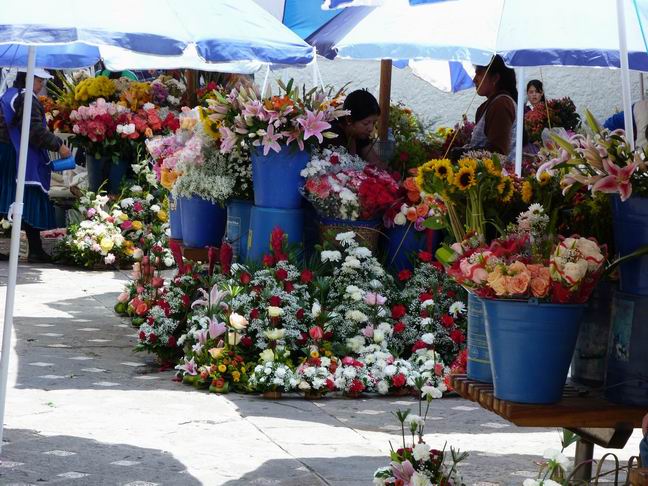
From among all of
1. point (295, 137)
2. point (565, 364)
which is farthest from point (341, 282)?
point (565, 364)

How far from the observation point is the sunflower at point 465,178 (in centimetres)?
370

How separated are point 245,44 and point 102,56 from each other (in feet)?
16.5

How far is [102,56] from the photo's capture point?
10.1 meters

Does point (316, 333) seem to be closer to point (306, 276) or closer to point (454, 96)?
point (306, 276)

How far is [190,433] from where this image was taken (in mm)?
5312

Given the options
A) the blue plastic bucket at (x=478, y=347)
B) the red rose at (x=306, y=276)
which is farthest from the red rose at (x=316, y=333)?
the blue plastic bucket at (x=478, y=347)

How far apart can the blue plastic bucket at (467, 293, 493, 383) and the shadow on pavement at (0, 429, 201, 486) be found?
137 centimetres

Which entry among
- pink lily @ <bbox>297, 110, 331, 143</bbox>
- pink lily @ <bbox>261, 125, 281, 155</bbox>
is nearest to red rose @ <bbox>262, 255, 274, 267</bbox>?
pink lily @ <bbox>261, 125, 281, 155</bbox>

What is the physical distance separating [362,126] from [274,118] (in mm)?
715

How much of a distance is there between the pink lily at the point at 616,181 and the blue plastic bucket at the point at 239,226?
3845mm

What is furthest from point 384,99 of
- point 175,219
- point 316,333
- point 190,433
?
point 190,433

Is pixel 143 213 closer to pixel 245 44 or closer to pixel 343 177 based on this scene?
pixel 343 177

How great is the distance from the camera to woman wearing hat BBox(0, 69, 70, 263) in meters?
10.1

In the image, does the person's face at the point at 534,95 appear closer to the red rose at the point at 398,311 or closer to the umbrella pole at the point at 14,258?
the red rose at the point at 398,311
